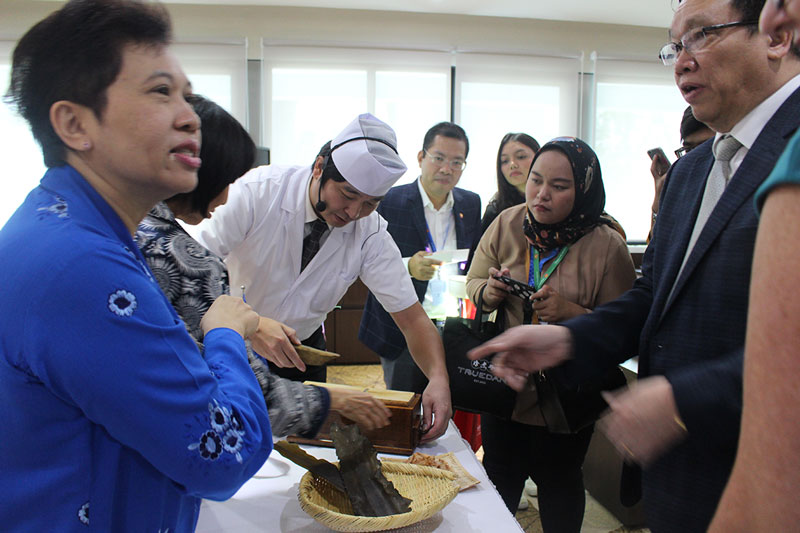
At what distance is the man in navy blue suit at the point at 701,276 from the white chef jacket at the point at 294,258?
0.83 metres

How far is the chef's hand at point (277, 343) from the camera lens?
1401mm

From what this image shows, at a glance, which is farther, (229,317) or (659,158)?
(659,158)

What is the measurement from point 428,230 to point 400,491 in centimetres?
205

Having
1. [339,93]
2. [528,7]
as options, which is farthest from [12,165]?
[528,7]

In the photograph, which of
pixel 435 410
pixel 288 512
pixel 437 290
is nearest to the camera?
pixel 288 512

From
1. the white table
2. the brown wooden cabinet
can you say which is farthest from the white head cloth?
the brown wooden cabinet

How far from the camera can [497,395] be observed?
1.80m

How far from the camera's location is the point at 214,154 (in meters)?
1.20

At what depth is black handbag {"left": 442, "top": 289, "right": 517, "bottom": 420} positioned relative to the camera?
1792 millimetres

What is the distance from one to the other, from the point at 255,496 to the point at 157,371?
69cm

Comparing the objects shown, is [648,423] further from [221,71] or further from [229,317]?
[221,71]

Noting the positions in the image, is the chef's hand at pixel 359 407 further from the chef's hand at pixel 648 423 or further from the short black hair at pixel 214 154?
the chef's hand at pixel 648 423

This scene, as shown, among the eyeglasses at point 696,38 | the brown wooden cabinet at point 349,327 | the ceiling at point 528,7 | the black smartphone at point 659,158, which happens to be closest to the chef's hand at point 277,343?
the eyeglasses at point 696,38

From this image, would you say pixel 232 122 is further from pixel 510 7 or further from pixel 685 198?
pixel 510 7
